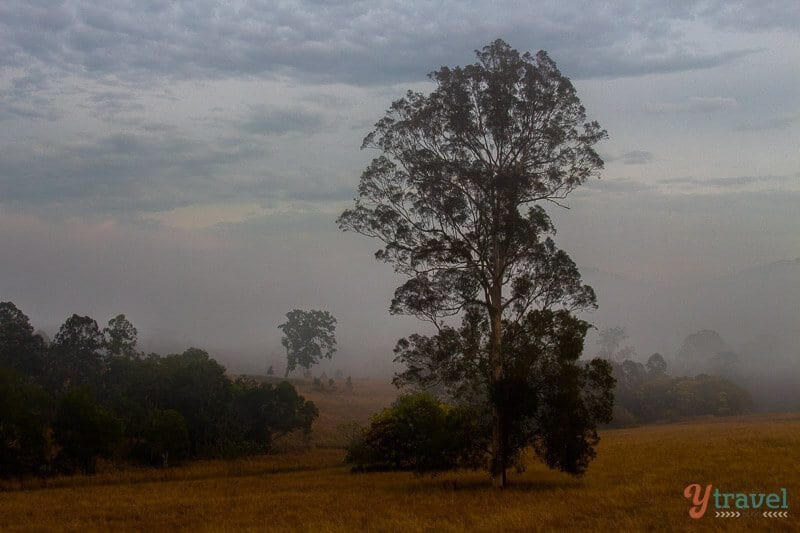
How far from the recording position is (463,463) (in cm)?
2841

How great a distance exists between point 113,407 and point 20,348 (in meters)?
14.7

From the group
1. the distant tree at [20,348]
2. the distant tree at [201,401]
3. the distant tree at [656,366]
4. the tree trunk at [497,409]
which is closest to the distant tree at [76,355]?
the distant tree at [20,348]

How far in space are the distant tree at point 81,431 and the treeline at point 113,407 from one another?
6 cm

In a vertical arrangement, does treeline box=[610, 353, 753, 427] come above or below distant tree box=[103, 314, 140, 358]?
below

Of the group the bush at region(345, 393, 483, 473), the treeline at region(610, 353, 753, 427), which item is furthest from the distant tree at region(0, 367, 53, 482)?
the treeline at region(610, 353, 753, 427)

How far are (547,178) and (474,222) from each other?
4.08 m

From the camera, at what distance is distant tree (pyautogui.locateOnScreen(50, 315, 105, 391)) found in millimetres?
59531

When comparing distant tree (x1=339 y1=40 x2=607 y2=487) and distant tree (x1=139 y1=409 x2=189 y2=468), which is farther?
distant tree (x1=139 y1=409 x2=189 y2=468)

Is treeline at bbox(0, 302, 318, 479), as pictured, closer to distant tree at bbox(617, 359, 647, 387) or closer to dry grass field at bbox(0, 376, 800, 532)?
dry grass field at bbox(0, 376, 800, 532)

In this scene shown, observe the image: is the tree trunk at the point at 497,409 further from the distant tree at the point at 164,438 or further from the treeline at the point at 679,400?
the treeline at the point at 679,400

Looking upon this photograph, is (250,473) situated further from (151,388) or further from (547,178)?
(547,178)

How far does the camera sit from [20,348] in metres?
58.2
